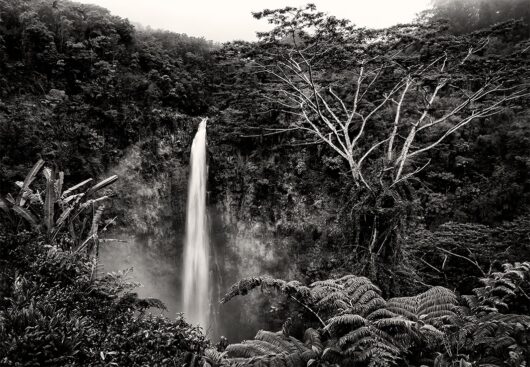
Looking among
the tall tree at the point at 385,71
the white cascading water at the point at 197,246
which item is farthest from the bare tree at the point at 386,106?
the white cascading water at the point at 197,246

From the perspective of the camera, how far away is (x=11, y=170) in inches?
398

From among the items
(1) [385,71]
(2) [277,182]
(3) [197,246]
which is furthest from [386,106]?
(3) [197,246]

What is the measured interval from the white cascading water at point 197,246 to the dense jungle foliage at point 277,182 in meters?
0.46

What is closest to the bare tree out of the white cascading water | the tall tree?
the tall tree

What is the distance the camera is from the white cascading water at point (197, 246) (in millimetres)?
13227

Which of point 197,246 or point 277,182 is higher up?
point 277,182

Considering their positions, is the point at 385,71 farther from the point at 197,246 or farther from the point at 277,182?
the point at 197,246

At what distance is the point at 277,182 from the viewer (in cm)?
1464

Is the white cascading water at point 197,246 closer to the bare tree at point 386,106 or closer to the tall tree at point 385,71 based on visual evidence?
the bare tree at point 386,106

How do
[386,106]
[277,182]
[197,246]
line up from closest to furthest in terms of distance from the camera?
[197,246], [277,182], [386,106]

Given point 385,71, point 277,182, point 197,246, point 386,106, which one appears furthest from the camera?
point 386,106

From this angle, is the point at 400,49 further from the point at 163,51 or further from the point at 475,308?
the point at 163,51

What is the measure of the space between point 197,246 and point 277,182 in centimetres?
429

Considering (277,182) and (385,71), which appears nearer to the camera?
(385,71)
